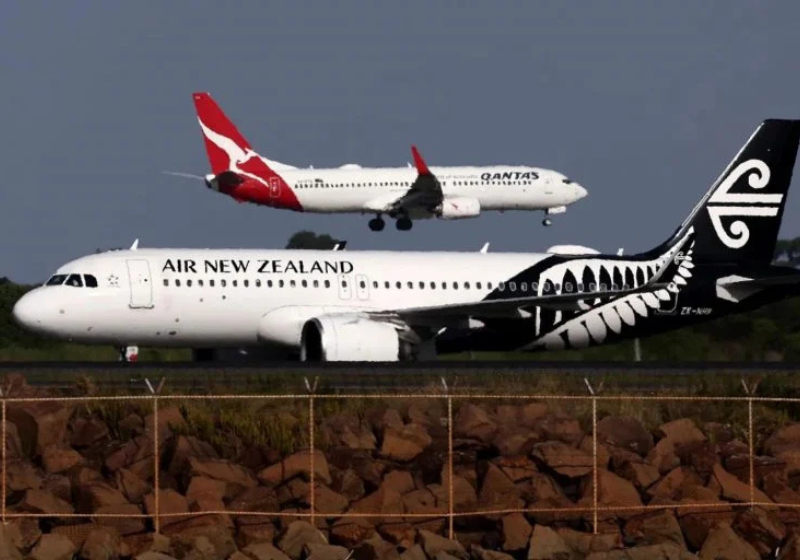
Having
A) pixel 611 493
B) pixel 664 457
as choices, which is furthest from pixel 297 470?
pixel 664 457

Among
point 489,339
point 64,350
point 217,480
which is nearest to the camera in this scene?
point 217,480

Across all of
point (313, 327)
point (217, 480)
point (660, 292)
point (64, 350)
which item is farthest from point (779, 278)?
point (217, 480)

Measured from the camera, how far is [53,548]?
1794 cm

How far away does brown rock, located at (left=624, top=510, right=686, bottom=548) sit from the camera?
63.4ft

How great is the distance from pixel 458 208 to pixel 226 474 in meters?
59.4

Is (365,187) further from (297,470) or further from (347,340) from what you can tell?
(297,470)

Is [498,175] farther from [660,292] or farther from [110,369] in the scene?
[110,369]

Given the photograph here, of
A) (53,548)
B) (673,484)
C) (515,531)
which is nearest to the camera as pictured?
(53,548)

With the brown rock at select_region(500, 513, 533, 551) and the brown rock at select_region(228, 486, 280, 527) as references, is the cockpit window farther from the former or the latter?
the brown rock at select_region(500, 513, 533, 551)

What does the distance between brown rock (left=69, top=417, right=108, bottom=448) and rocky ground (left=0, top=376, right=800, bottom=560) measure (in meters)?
0.02

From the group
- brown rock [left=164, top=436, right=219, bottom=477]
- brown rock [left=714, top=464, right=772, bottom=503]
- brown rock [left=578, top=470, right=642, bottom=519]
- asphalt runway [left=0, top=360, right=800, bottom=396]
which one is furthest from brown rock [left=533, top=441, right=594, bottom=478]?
asphalt runway [left=0, top=360, right=800, bottom=396]

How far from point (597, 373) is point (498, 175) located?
51.8 m

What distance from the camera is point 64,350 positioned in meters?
42.6

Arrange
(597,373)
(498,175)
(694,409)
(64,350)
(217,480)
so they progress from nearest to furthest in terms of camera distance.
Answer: (217,480) → (694,409) → (597,373) → (64,350) → (498,175)
